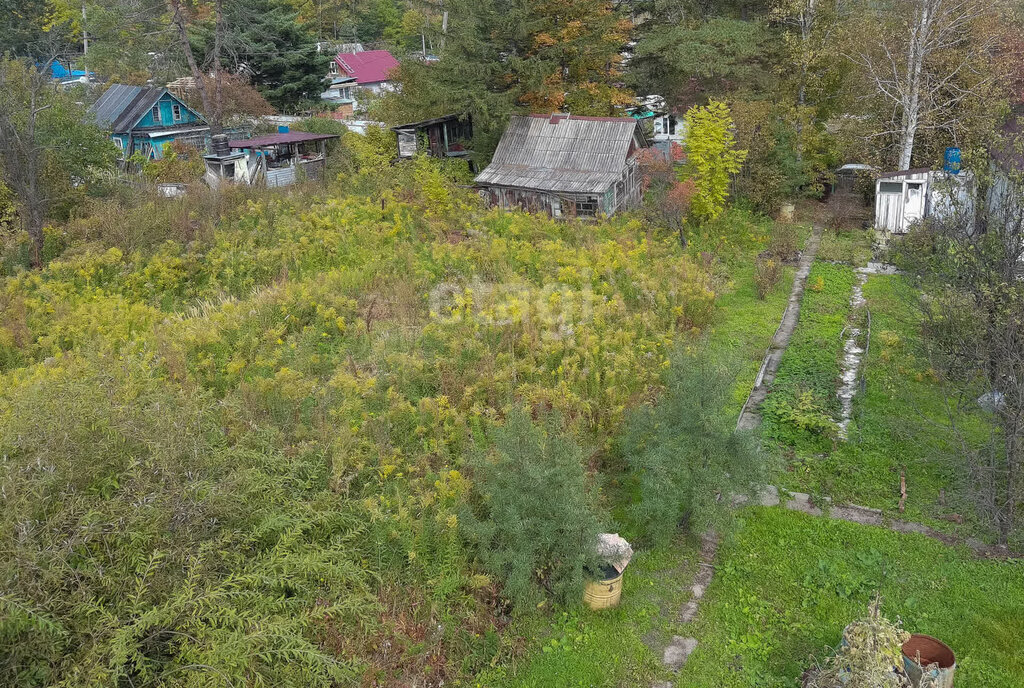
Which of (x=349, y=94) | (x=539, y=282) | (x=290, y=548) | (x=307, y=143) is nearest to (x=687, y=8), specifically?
(x=307, y=143)

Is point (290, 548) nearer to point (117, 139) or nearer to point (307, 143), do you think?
point (307, 143)

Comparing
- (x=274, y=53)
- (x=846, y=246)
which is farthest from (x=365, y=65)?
(x=846, y=246)

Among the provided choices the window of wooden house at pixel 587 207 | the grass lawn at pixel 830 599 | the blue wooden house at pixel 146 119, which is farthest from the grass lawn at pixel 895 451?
the blue wooden house at pixel 146 119

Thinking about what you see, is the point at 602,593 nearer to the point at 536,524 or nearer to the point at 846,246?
the point at 536,524

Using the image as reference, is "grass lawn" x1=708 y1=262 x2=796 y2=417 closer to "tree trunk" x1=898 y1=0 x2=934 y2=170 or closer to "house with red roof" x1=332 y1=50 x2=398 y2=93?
"tree trunk" x1=898 y1=0 x2=934 y2=170

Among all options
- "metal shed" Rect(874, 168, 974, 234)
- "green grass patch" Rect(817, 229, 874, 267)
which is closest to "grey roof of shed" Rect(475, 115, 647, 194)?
"green grass patch" Rect(817, 229, 874, 267)
